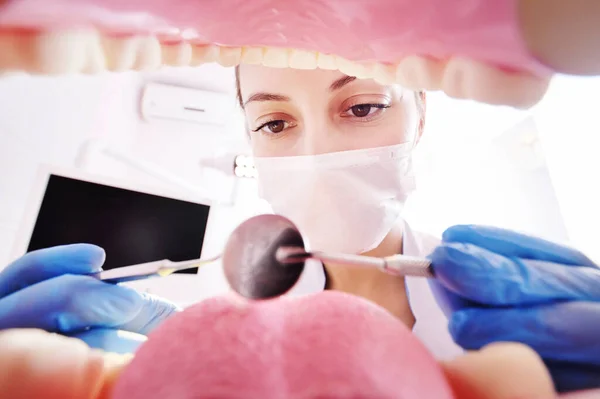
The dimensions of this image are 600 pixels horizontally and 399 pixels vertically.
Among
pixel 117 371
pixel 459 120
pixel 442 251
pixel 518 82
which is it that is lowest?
pixel 117 371

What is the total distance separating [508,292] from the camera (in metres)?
0.38

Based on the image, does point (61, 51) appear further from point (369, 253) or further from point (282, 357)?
point (369, 253)

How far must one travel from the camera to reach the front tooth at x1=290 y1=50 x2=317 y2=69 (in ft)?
1.78

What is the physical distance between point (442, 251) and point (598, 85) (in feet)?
3.71

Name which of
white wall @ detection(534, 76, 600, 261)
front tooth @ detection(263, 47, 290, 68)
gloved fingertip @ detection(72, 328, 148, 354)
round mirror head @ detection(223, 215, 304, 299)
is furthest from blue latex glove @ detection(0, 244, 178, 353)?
white wall @ detection(534, 76, 600, 261)

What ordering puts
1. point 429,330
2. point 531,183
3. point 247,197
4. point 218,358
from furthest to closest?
point 247,197
point 531,183
point 429,330
point 218,358

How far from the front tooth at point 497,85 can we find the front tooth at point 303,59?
0.24 m

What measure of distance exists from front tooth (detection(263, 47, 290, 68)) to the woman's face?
11 cm

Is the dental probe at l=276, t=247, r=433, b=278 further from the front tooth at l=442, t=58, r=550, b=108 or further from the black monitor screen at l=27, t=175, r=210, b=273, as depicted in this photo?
the black monitor screen at l=27, t=175, r=210, b=273

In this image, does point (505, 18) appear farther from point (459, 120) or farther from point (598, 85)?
point (459, 120)

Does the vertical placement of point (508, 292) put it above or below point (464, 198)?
below

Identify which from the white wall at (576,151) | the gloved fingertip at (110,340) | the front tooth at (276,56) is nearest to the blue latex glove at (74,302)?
the gloved fingertip at (110,340)

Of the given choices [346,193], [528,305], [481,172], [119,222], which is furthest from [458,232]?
[481,172]

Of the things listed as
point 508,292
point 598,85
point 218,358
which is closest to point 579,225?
point 598,85
